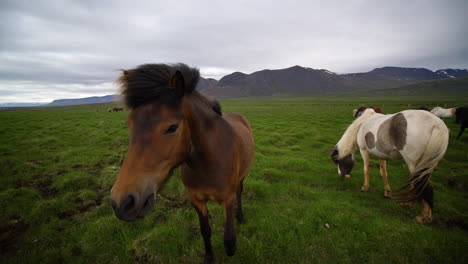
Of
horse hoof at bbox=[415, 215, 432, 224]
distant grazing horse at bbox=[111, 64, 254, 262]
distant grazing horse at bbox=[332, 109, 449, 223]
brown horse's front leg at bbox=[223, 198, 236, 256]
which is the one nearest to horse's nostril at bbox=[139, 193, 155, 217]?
distant grazing horse at bbox=[111, 64, 254, 262]

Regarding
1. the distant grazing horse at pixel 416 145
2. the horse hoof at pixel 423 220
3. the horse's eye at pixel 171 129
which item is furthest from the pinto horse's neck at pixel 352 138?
the horse's eye at pixel 171 129

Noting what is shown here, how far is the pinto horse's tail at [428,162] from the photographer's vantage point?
3.89 m

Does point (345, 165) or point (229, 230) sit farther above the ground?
point (229, 230)

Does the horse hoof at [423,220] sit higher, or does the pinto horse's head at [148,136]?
the pinto horse's head at [148,136]

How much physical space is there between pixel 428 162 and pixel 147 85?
226 inches

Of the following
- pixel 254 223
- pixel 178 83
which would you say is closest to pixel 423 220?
pixel 254 223

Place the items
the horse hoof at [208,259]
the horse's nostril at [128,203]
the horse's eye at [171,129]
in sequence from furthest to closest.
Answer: the horse hoof at [208,259], the horse's eye at [171,129], the horse's nostril at [128,203]

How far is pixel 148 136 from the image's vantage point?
1803mm

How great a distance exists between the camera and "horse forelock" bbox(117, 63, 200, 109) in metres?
1.86

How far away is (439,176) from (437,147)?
3.55m

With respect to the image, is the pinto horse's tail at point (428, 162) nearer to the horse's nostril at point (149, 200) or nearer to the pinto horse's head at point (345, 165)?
the pinto horse's head at point (345, 165)

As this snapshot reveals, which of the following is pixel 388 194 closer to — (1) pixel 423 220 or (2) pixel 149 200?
(1) pixel 423 220

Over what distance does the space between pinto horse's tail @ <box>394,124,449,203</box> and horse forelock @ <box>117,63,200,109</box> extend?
4939 millimetres

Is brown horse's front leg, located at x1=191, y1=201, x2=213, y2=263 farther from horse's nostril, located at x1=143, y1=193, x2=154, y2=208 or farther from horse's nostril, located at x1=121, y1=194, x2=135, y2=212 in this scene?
horse's nostril, located at x1=121, y1=194, x2=135, y2=212
